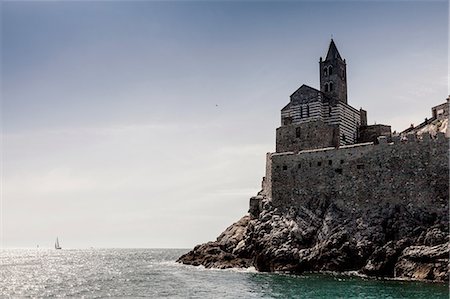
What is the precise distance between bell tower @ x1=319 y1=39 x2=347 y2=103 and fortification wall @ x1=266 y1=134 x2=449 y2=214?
11.8 metres

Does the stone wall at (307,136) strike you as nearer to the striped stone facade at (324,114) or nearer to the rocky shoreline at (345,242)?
the striped stone facade at (324,114)

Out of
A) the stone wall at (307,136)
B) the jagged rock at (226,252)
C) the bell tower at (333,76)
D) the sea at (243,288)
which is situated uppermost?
the bell tower at (333,76)

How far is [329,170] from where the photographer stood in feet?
163

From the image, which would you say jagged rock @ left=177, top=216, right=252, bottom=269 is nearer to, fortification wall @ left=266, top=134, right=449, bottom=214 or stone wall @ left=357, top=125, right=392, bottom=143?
fortification wall @ left=266, top=134, right=449, bottom=214

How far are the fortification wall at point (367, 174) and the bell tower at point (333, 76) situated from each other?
11.8 m

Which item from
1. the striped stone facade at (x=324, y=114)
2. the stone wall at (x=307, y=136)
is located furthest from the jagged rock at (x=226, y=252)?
the striped stone facade at (x=324, y=114)

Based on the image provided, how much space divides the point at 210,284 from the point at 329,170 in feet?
59.7

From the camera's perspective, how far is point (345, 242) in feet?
146

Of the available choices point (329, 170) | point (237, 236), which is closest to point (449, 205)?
point (329, 170)

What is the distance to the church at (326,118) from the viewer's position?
5475 cm

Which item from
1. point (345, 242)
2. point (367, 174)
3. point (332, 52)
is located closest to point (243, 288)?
point (345, 242)

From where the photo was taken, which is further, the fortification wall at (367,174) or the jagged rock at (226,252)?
the jagged rock at (226,252)

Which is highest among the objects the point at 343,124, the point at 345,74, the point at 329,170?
the point at 345,74

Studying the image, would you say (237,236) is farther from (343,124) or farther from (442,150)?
(442,150)
